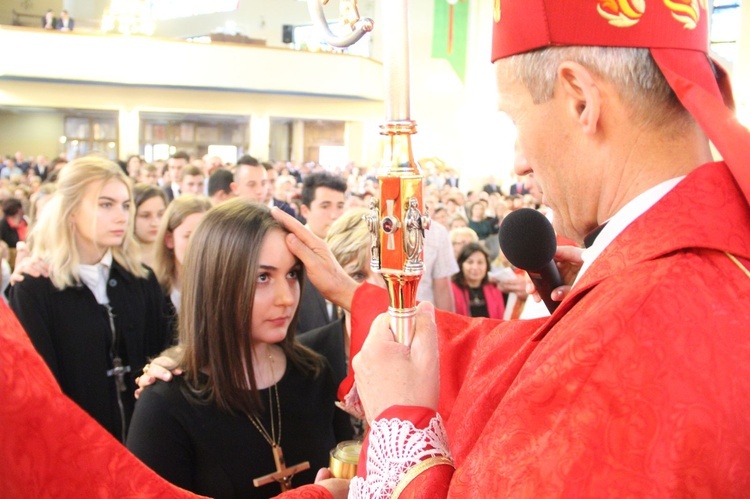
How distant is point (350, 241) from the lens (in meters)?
3.20

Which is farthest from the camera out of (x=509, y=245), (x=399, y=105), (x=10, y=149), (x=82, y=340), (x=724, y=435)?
(x=10, y=149)

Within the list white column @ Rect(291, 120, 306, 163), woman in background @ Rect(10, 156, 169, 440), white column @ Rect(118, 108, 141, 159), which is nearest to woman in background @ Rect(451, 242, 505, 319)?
woman in background @ Rect(10, 156, 169, 440)

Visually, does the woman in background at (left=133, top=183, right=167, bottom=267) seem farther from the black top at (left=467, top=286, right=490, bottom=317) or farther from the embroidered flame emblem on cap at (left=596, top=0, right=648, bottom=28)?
the embroidered flame emblem on cap at (left=596, top=0, right=648, bottom=28)

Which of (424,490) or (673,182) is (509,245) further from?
(424,490)

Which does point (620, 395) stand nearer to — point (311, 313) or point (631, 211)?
point (631, 211)

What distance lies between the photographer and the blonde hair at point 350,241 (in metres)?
3.17

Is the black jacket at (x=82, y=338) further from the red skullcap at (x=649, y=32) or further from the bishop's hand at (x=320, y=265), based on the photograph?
the red skullcap at (x=649, y=32)

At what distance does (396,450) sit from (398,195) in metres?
0.38

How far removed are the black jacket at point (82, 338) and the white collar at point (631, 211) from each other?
2.47 m

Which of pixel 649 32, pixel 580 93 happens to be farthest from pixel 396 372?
pixel 649 32

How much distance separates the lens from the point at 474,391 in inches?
53.7

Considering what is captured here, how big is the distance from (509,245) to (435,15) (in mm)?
18123

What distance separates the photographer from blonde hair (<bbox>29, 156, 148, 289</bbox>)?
318cm

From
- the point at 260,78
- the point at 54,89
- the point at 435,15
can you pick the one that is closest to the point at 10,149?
the point at 54,89
